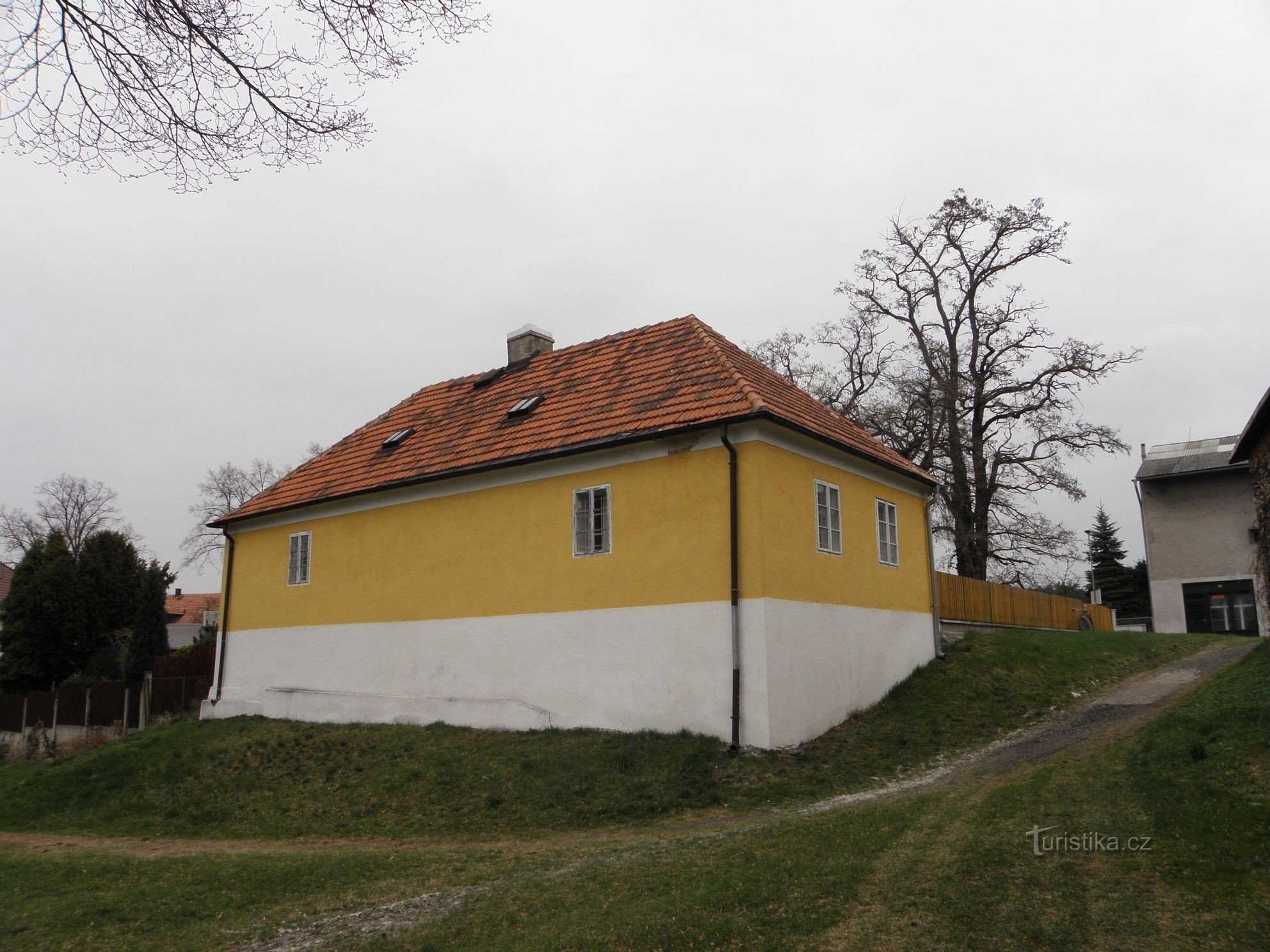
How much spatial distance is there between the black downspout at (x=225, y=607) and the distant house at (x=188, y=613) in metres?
30.4

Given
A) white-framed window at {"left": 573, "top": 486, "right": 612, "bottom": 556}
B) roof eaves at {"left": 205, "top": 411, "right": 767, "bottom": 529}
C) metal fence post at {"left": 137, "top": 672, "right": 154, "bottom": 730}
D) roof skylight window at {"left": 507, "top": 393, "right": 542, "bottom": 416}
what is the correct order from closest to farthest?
roof eaves at {"left": 205, "top": 411, "right": 767, "bottom": 529}
white-framed window at {"left": 573, "top": 486, "right": 612, "bottom": 556}
roof skylight window at {"left": 507, "top": 393, "right": 542, "bottom": 416}
metal fence post at {"left": 137, "top": 672, "right": 154, "bottom": 730}

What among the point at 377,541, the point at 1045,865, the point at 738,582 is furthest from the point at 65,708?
the point at 1045,865

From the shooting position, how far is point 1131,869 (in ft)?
23.6

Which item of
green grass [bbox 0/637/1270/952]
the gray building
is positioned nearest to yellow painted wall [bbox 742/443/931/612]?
green grass [bbox 0/637/1270/952]

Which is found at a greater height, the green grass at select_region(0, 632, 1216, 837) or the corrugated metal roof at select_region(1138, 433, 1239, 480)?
the corrugated metal roof at select_region(1138, 433, 1239, 480)

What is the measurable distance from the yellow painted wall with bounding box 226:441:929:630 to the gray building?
2336 centimetres

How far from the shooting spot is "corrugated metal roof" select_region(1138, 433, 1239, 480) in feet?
123

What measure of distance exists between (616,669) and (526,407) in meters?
5.84

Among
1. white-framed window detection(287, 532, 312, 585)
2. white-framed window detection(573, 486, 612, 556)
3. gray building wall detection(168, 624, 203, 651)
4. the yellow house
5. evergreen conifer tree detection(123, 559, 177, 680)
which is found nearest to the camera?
the yellow house

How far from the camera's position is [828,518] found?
634 inches

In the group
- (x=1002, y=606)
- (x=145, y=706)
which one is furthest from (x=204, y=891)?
(x=1002, y=606)

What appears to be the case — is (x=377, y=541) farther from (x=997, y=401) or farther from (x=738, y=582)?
(x=997, y=401)

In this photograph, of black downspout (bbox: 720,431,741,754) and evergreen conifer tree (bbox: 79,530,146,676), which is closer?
black downspout (bbox: 720,431,741,754)

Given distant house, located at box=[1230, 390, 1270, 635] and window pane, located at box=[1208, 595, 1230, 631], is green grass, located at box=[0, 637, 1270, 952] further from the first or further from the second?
window pane, located at box=[1208, 595, 1230, 631]
